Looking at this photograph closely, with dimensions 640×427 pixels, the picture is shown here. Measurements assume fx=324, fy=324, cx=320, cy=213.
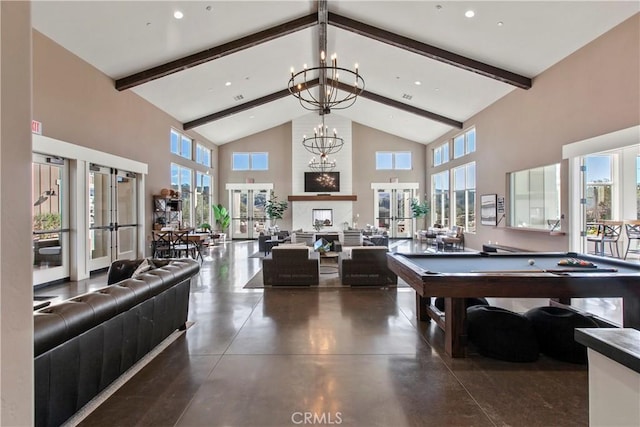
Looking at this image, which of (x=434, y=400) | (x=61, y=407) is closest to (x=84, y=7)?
(x=61, y=407)

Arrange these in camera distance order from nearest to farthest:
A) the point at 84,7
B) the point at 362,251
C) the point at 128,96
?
the point at 84,7, the point at 362,251, the point at 128,96

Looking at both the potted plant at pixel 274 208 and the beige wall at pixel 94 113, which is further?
the potted plant at pixel 274 208

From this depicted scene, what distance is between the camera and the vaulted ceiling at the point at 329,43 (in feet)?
16.9

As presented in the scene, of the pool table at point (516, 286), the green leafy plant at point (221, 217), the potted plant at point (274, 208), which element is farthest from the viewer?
the potted plant at point (274, 208)

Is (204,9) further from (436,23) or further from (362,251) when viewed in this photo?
(362,251)

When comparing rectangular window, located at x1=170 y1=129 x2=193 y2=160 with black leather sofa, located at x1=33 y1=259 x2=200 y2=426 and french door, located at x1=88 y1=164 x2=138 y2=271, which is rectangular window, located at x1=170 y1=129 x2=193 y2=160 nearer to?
french door, located at x1=88 y1=164 x2=138 y2=271

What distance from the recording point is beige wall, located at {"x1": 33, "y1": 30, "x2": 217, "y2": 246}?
5273 millimetres

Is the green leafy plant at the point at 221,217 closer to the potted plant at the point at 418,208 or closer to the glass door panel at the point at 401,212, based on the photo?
the glass door panel at the point at 401,212

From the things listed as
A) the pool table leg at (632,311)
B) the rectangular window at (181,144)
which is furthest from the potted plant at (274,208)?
the pool table leg at (632,311)

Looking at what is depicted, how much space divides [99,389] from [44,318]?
78 centimetres

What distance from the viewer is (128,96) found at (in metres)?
7.55

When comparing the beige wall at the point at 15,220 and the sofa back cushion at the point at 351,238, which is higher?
the beige wall at the point at 15,220

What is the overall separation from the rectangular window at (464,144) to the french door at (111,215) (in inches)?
384

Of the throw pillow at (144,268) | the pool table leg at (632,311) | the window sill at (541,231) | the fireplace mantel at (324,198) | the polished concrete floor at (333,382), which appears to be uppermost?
the fireplace mantel at (324,198)
